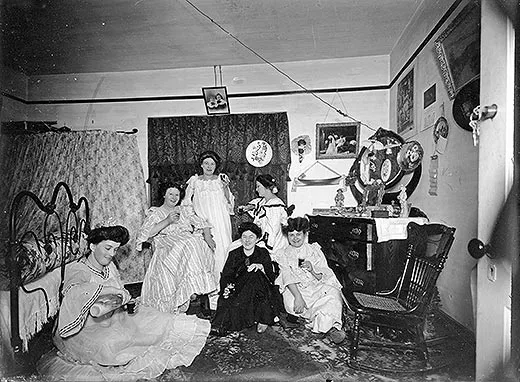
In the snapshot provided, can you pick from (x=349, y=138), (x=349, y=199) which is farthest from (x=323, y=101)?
(x=349, y=199)

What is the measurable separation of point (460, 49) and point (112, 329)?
1527 millimetres

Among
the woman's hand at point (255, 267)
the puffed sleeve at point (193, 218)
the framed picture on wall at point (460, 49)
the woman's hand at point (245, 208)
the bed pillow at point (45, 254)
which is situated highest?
the framed picture on wall at point (460, 49)

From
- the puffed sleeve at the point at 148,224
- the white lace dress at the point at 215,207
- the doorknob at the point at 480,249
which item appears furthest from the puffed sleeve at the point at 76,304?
the doorknob at the point at 480,249

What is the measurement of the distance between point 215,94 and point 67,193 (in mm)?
659

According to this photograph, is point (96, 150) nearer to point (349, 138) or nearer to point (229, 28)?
point (229, 28)

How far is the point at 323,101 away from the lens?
1.45 m

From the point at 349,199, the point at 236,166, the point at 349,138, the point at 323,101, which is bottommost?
the point at 349,199

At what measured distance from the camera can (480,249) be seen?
95 cm

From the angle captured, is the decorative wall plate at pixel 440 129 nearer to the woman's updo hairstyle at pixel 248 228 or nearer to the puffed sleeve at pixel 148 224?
the woman's updo hairstyle at pixel 248 228

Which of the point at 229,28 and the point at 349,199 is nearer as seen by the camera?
the point at 229,28

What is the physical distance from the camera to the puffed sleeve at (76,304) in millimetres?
1258

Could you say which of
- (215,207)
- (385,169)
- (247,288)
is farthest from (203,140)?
(385,169)

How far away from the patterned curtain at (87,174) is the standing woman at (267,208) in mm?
440

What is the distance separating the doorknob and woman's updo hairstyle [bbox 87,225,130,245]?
112 centimetres
